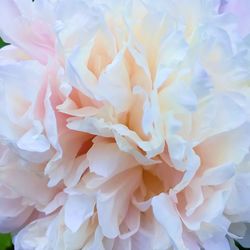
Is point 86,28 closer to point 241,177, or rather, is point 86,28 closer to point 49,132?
point 49,132

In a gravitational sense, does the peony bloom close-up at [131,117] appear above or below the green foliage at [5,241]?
above

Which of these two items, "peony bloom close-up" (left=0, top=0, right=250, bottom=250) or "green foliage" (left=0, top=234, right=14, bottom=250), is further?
"green foliage" (left=0, top=234, right=14, bottom=250)

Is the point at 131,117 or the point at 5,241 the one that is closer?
the point at 131,117

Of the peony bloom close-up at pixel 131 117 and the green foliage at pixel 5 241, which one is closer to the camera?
the peony bloom close-up at pixel 131 117

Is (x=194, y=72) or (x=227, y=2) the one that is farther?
(x=227, y=2)

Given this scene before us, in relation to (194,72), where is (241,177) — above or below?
below

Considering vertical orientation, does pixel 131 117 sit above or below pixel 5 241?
above

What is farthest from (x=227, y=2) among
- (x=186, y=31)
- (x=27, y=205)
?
(x=27, y=205)

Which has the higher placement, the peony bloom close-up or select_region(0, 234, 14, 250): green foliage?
the peony bloom close-up
